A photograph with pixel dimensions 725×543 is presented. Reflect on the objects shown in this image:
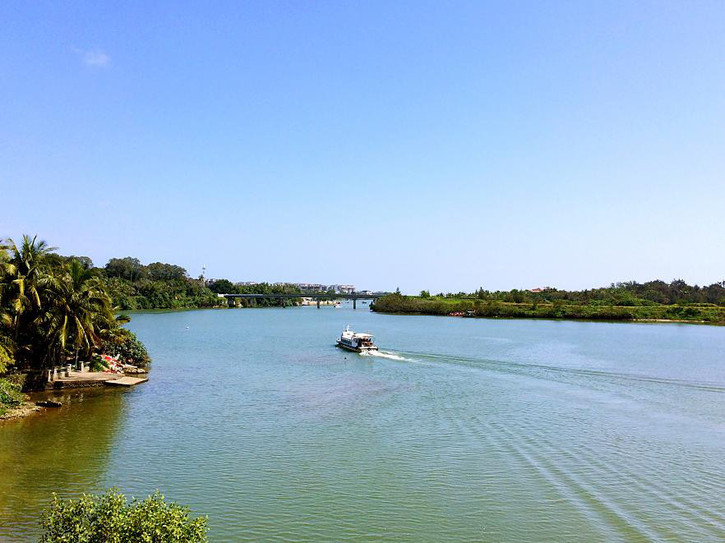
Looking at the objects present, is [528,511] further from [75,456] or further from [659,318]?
[659,318]

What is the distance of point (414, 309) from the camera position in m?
168

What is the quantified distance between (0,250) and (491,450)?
26.0m

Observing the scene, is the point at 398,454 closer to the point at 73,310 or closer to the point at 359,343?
the point at 73,310

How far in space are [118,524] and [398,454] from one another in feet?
50.6

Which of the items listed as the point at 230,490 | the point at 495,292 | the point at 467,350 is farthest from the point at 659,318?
the point at 230,490

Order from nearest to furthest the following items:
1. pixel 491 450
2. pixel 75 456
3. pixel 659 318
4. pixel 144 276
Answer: pixel 75 456
pixel 491 450
pixel 659 318
pixel 144 276

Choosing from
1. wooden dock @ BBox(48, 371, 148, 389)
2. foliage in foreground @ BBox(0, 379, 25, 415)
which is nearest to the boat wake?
wooden dock @ BBox(48, 371, 148, 389)

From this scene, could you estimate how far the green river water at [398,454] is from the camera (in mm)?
16625

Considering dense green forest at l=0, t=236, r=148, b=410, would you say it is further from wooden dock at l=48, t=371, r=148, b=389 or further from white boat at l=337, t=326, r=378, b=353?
white boat at l=337, t=326, r=378, b=353

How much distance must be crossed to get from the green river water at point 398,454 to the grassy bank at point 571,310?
3535 inches

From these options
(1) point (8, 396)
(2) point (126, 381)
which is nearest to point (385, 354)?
(2) point (126, 381)

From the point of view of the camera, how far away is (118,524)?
939 cm

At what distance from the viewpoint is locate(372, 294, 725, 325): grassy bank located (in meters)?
128

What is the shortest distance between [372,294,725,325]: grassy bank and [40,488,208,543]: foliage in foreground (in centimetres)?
13391
